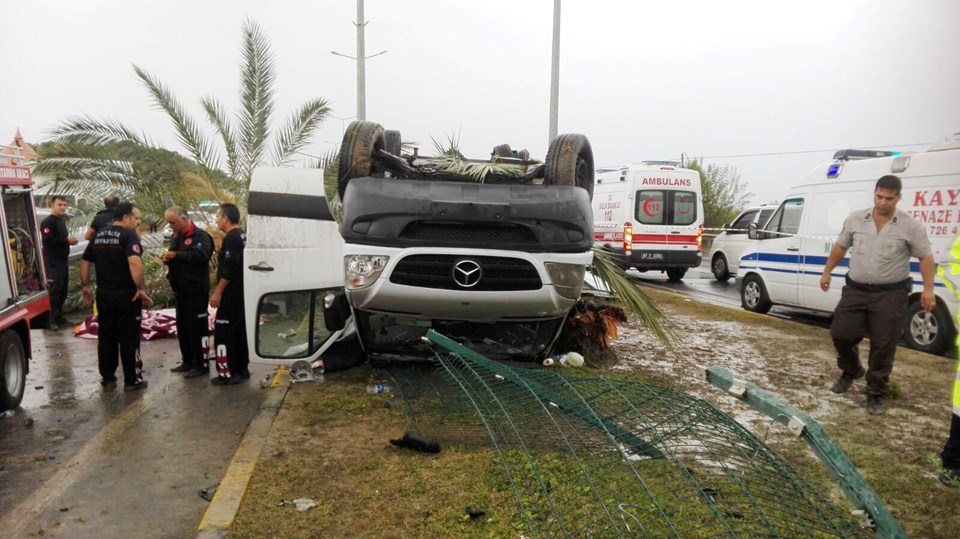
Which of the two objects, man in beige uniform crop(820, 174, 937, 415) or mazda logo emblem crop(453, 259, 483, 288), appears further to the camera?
man in beige uniform crop(820, 174, 937, 415)

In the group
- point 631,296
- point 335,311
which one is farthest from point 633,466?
point 631,296

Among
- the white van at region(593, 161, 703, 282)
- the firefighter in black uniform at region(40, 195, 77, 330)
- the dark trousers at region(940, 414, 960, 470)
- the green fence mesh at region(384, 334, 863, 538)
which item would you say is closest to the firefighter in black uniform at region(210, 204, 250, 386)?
the green fence mesh at region(384, 334, 863, 538)

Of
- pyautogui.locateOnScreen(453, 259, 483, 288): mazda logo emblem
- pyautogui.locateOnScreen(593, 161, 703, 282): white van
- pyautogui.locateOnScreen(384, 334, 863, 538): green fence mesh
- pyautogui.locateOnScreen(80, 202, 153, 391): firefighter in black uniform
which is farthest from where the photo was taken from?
pyautogui.locateOnScreen(593, 161, 703, 282): white van

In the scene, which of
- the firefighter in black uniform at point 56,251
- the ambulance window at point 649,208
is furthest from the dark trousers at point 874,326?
the ambulance window at point 649,208

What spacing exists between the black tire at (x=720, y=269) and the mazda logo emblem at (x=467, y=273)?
13204 mm

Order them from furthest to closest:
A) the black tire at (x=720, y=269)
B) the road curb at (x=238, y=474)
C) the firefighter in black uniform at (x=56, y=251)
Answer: the black tire at (x=720, y=269) < the firefighter in black uniform at (x=56, y=251) < the road curb at (x=238, y=474)

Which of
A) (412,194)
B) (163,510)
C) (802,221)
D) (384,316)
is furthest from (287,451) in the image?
(802,221)

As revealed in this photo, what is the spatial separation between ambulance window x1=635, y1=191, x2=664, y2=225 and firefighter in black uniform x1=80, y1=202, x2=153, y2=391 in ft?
38.6

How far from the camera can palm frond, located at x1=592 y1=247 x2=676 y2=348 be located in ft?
24.2

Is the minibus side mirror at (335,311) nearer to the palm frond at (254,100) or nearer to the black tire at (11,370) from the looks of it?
the black tire at (11,370)

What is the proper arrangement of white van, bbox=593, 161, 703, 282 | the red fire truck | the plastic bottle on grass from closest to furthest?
the red fire truck → the plastic bottle on grass → white van, bbox=593, 161, 703, 282

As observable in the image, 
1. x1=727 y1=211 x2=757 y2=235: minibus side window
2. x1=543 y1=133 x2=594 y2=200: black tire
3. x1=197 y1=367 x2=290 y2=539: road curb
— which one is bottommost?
x1=197 y1=367 x2=290 y2=539: road curb

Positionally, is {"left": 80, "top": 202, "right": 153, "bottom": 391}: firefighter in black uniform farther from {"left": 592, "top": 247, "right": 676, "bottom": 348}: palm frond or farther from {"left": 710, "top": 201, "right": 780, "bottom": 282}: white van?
{"left": 710, "top": 201, "right": 780, "bottom": 282}: white van

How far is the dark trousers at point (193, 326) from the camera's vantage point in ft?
22.1
